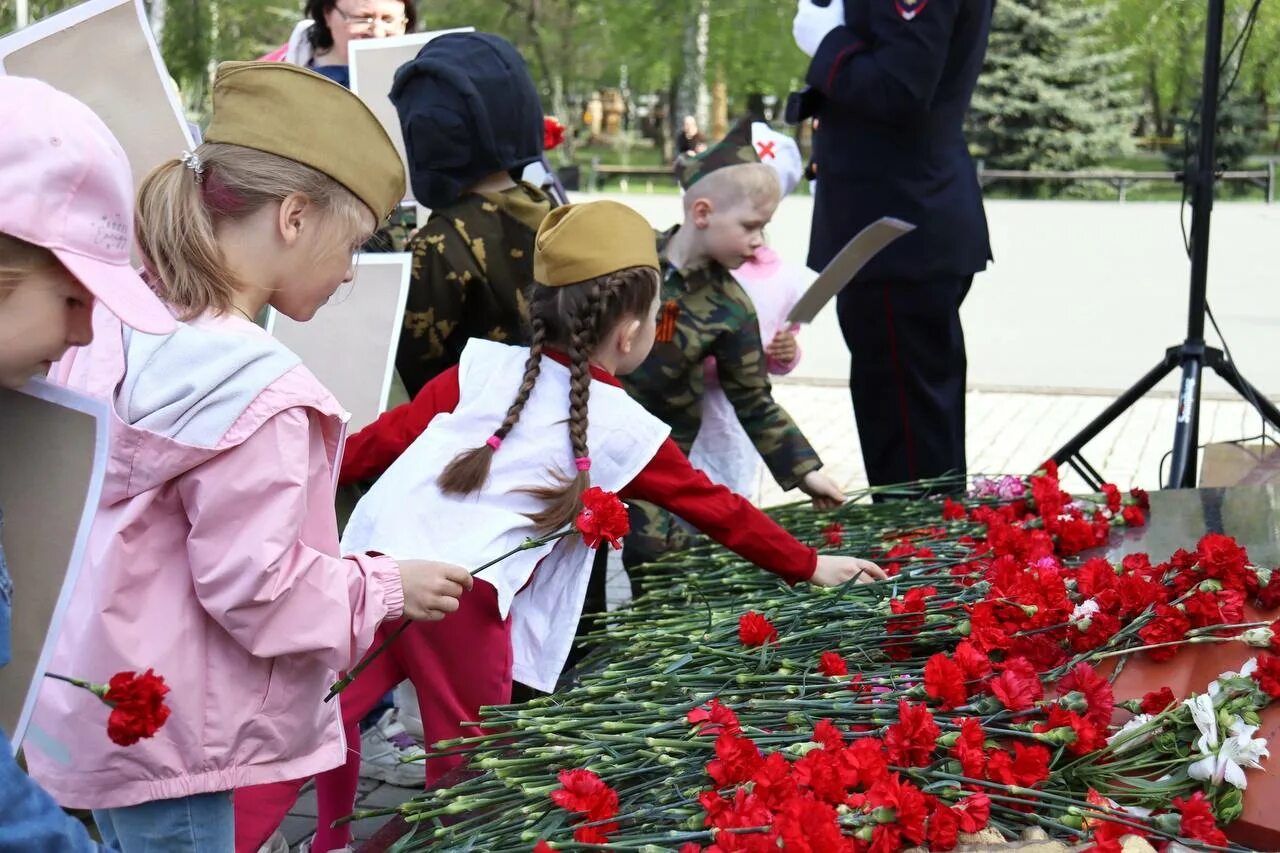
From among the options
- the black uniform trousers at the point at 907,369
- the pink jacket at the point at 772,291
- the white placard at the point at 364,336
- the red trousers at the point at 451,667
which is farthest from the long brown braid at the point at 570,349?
the black uniform trousers at the point at 907,369

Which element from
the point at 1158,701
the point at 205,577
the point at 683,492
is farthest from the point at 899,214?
the point at 205,577

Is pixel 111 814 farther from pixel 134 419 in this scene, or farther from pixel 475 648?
pixel 475 648

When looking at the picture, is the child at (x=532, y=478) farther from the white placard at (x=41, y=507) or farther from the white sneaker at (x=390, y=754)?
the white placard at (x=41, y=507)

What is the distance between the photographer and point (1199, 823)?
1.78 metres

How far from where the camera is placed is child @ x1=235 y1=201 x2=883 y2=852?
2.61 m

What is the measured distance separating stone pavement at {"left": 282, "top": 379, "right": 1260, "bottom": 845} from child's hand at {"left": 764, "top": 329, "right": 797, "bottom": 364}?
1.12m

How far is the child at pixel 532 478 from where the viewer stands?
8.55ft

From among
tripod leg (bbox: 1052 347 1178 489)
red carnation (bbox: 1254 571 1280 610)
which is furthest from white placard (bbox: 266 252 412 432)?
tripod leg (bbox: 1052 347 1178 489)

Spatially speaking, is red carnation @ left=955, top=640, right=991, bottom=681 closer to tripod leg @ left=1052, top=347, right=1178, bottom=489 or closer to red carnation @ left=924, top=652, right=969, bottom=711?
red carnation @ left=924, top=652, right=969, bottom=711

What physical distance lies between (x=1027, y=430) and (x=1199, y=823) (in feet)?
Result: 18.9

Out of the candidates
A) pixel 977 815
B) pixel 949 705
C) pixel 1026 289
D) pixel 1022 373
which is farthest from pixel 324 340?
pixel 1026 289

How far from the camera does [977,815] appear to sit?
5.87 feet

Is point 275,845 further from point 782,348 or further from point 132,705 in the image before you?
point 782,348

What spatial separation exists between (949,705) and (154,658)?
41.9 inches
